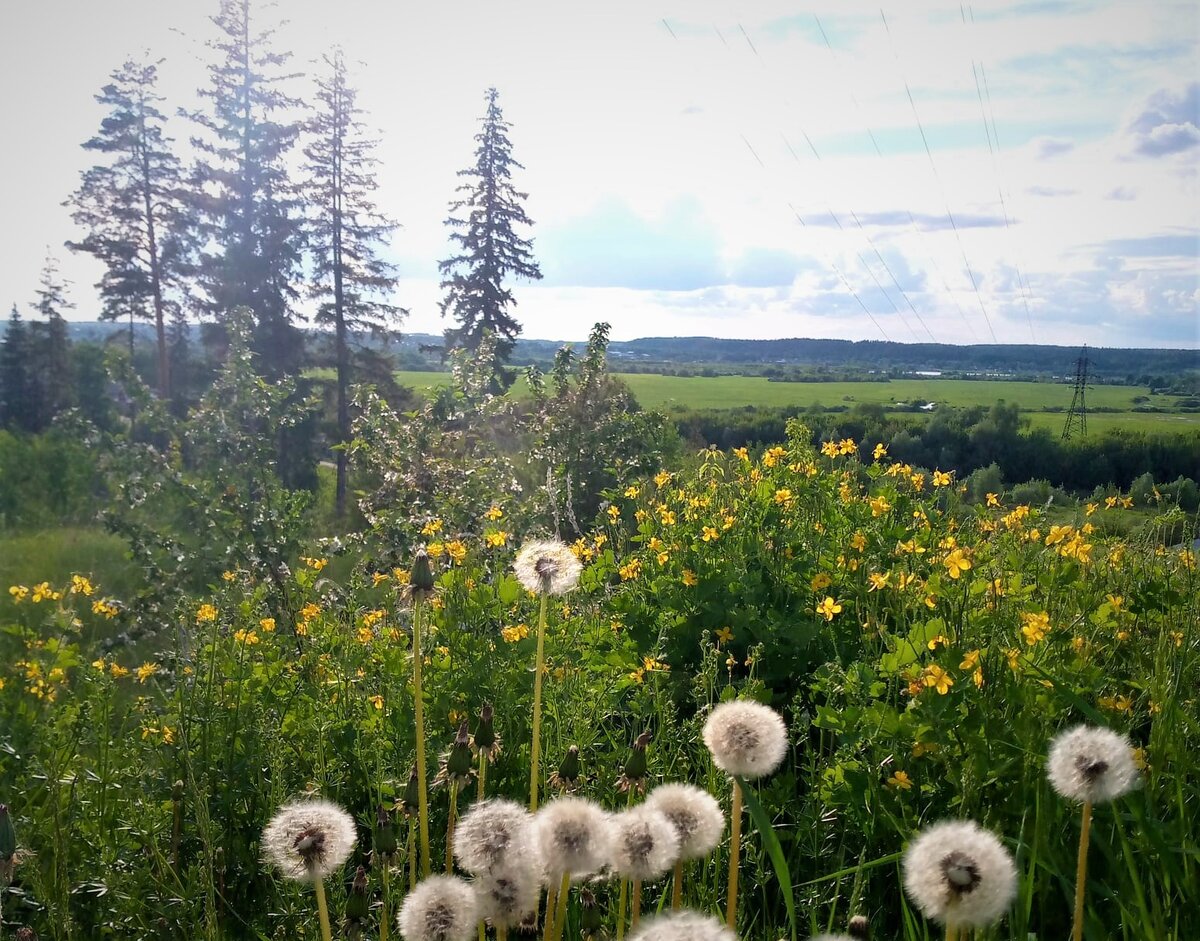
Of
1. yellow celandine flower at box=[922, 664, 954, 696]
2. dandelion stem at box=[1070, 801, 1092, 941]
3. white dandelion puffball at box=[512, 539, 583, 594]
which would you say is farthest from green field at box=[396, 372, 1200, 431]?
dandelion stem at box=[1070, 801, 1092, 941]

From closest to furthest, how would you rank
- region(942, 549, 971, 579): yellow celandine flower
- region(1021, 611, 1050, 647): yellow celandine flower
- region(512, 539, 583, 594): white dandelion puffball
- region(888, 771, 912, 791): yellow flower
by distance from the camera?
1. region(512, 539, 583, 594): white dandelion puffball
2. region(888, 771, 912, 791): yellow flower
3. region(1021, 611, 1050, 647): yellow celandine flower
4. region(942, 549, 971, 579): yellow celandine flower

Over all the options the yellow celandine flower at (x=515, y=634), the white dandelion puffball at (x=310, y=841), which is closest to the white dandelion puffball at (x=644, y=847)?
the white dandelion puffball at (x=310, y=841)

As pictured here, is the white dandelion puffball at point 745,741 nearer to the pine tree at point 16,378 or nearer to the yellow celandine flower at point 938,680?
the yellow celandine flower at point 938,680

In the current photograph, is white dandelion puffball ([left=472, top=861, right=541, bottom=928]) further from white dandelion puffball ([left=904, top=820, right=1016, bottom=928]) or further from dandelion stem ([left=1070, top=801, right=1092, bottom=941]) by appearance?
dandelion stem ([left=1070, top=801, right=1092, bottom=941])

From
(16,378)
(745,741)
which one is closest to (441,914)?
(745,741)

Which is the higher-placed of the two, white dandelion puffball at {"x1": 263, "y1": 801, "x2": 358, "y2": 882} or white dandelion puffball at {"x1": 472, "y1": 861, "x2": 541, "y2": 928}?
white dandelion puffball at {"x1": 472, "y1": 861, "x2": 541, "y2": 928}

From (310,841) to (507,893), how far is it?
31cm

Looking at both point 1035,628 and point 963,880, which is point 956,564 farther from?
point 963,880

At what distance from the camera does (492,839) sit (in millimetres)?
1134

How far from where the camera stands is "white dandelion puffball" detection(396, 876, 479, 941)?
1088 millimetres

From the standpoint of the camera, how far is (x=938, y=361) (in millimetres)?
10828

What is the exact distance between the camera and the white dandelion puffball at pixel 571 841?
41.8 inches

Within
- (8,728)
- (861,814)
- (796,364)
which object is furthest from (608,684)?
(796,364)

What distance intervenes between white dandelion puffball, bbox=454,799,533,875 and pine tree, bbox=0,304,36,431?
25550 millimetres
